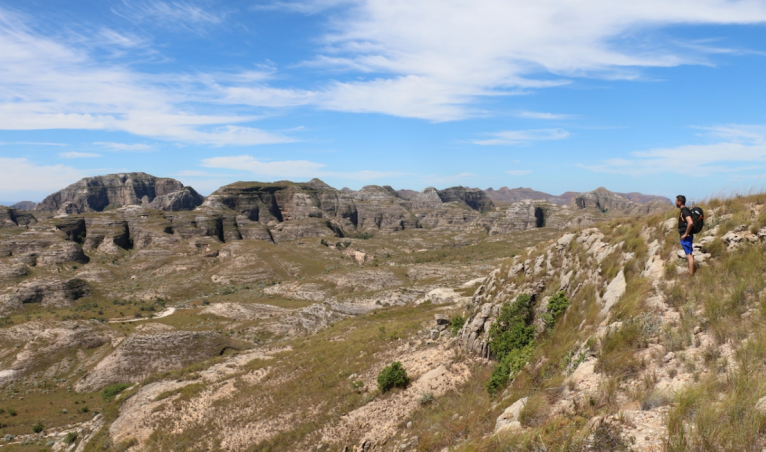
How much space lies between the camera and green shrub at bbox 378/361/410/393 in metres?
20.9

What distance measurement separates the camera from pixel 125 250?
159250mm

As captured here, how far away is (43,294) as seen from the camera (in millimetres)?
96312

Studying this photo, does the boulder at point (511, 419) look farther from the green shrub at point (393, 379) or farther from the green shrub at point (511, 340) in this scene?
the green shrub at point (393, 379)

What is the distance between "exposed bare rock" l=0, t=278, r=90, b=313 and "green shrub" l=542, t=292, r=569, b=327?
388 ft

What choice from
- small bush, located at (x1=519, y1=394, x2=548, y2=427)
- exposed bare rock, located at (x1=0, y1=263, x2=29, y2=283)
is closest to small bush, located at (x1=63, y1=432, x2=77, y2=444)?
small bush, located at (x1=519, y1=394, x2=548, y2=427)

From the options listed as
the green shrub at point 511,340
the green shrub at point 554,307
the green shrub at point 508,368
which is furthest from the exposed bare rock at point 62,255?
the green shrub at point 554,307

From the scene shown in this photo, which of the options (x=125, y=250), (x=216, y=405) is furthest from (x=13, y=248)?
(x=216, y=405)

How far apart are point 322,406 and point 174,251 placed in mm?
150316

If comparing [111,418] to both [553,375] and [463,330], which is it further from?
[553,375]

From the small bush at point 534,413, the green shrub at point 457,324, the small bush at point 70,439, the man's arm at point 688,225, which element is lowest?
the small bush at point 70,439

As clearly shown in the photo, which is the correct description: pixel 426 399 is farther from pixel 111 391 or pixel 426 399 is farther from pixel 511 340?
pixel 111 391

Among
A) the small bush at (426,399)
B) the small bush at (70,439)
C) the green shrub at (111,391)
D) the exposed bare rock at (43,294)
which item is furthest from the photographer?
the exposed bare rock at (43,294)

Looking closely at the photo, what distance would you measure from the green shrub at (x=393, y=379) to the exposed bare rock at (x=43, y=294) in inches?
4321

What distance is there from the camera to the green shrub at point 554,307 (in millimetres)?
17281
